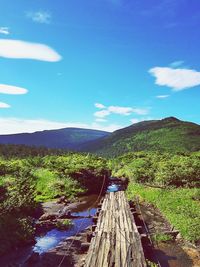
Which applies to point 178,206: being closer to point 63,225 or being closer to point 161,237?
point 161,237

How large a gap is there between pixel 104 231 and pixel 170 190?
63.7ft

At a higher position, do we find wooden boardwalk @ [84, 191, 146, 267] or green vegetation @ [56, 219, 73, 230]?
wooden boardwalk @ [84, 191, 146, 267]

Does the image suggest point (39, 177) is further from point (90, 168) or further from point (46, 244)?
point (46, 244)

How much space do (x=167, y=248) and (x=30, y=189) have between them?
1888 cm

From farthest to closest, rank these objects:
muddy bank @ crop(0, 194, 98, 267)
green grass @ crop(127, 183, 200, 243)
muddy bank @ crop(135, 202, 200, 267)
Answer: green grass @ crop(127, 183, 200, 243)
muddy bank @ crop(0, 194, 98, 267)
muddy bank @ crop(135, 202, 200, 267)

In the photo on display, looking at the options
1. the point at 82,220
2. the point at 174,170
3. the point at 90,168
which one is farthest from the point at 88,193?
the point at 82,220

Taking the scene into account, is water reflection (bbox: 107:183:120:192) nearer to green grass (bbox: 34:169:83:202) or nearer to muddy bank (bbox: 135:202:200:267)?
green grass (bbox: 34:169:83:202)

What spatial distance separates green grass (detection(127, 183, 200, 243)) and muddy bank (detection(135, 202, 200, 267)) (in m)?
0.67

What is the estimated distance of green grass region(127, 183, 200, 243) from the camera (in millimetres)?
23156

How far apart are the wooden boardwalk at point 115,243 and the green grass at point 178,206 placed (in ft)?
13.3

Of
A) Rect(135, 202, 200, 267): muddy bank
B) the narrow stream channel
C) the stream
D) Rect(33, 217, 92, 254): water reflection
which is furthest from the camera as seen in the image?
the narrow stream channel

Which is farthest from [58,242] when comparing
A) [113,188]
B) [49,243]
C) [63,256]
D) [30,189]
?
[113,188]

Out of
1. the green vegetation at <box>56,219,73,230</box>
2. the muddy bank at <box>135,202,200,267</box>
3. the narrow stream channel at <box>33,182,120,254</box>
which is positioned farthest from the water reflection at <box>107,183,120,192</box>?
the green vegetation at <box>56,219,73,230</box>

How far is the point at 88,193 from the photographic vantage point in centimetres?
4644
